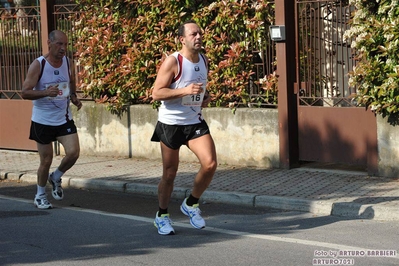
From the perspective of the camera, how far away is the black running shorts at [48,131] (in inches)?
364

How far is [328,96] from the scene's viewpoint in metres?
11.0

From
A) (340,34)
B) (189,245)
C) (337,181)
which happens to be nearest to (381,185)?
(337,181)

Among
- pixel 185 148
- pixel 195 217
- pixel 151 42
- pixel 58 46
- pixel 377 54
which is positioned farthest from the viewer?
pixel 151 42

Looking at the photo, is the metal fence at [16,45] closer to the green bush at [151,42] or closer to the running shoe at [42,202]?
the green bush at [151,42]

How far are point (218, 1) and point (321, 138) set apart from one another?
8.48 ft

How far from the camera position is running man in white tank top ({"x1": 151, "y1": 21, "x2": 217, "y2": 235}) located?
7.38 metres

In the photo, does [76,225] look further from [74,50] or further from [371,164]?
[74,50]

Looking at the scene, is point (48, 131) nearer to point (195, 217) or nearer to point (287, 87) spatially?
point (195, 217)

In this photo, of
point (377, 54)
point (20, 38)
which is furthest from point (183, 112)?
point (20, 38)

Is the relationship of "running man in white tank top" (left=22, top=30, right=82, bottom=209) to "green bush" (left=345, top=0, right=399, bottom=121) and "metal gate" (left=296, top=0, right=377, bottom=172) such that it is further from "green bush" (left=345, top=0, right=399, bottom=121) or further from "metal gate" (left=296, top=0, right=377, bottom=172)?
"green bush" (left=345, top=0, right=399, bottom=121)

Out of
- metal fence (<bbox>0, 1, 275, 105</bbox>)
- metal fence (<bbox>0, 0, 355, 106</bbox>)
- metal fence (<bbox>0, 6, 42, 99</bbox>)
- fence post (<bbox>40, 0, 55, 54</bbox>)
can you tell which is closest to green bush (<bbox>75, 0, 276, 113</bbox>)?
metal fence (<bbox>0, 0, 355, 106</bbox>)

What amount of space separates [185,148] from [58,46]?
365cm

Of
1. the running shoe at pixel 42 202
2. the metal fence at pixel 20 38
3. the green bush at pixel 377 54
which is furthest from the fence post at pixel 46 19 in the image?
the green bush at pixel 377 54

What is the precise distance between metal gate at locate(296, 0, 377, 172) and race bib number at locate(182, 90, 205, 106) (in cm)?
349
